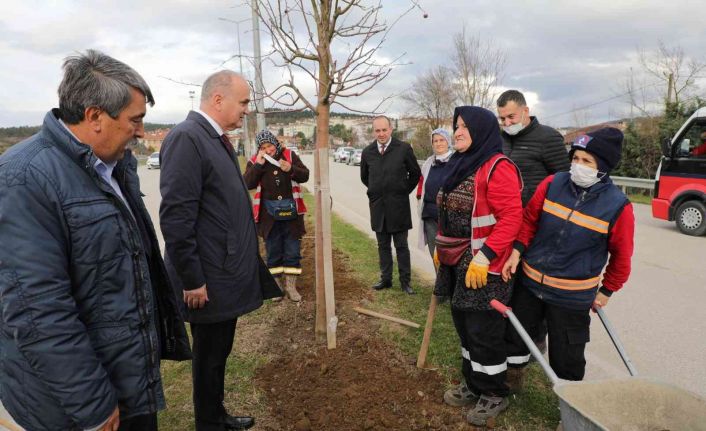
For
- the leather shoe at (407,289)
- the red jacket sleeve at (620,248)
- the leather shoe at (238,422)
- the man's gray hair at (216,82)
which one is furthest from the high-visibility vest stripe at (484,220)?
the leather shoe at (407,289)

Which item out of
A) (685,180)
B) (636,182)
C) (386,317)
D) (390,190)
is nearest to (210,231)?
(386,317)

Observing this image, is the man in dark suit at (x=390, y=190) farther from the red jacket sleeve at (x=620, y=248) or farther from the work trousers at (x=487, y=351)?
the red jacket sleeve at (x=620, y=248)

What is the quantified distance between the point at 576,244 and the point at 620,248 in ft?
0.83

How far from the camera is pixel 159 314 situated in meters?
2.07

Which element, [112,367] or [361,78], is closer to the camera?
[112,367]

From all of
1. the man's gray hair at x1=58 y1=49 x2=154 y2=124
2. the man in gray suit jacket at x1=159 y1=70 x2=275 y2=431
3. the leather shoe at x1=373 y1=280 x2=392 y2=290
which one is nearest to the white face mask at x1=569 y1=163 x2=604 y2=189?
the man in gray suit jacket at x1=159 y1=70 x2=275 y2=431

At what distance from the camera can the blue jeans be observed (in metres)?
5.18

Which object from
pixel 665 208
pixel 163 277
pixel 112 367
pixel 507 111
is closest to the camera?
pixel 112 367

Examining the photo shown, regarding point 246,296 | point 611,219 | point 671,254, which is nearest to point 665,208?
point 671,254

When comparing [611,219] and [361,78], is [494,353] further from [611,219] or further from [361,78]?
[361,78]

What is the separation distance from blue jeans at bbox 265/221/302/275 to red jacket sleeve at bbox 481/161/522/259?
2825 mm

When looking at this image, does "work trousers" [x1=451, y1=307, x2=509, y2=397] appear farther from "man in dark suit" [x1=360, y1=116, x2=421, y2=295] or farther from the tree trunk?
"man in dark suit" [x1=360, y1=116, x2=421, y2=295]

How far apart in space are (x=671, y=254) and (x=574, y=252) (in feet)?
19.0

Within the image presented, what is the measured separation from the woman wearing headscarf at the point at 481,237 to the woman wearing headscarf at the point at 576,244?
0.53 feet
